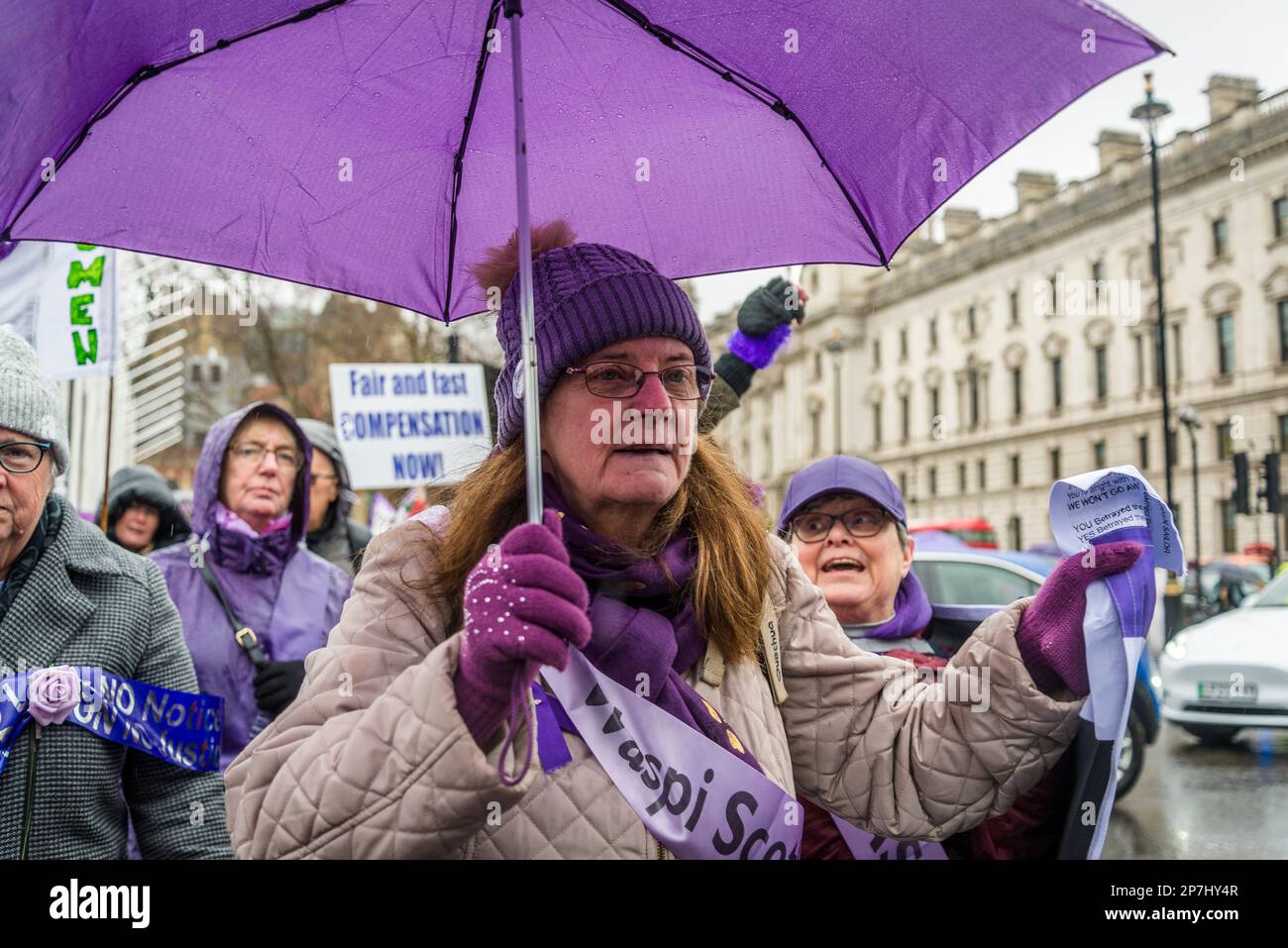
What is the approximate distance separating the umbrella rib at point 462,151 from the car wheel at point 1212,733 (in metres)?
9.28

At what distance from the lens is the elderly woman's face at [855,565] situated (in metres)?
3.72

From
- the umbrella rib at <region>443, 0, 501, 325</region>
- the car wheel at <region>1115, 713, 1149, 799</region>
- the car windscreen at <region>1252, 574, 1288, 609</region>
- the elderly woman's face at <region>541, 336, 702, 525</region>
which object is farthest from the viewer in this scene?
the car windscreen at <region>1252, 574, 1288, 609</region>

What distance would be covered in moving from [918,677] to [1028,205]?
199ft

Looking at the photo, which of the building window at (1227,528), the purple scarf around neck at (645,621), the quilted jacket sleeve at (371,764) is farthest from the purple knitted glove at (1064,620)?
the building window at (1227,528)

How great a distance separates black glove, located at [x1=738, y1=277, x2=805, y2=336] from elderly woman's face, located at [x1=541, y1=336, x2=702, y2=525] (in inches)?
71.9

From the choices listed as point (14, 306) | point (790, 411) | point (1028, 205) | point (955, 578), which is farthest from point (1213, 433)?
point (14, 306)

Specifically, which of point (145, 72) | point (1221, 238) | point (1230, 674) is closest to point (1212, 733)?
point (1230, 674)

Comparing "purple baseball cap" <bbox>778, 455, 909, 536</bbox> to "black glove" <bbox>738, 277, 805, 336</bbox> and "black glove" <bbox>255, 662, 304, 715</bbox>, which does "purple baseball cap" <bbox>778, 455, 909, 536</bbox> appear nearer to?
"black glove" <bbox>738, 277, 805, 336</bbox>

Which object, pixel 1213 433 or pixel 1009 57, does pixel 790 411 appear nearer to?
pixel 1213 433

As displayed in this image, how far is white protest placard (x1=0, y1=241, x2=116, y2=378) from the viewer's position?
544cm

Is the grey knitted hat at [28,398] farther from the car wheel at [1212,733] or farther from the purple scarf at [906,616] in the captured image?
the car wheel at [1212,733]

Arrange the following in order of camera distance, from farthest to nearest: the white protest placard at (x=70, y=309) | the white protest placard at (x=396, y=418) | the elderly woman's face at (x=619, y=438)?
the white protest placard at (x=396, y=418) → the white protest placard at (x=70, y=309) → the elderly woman's face at (x=619, y=438)

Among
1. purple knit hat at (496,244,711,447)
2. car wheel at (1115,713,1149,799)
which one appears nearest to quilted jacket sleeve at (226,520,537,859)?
purple knit hat at (496,244,711,447)

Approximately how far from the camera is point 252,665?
13.6ft
